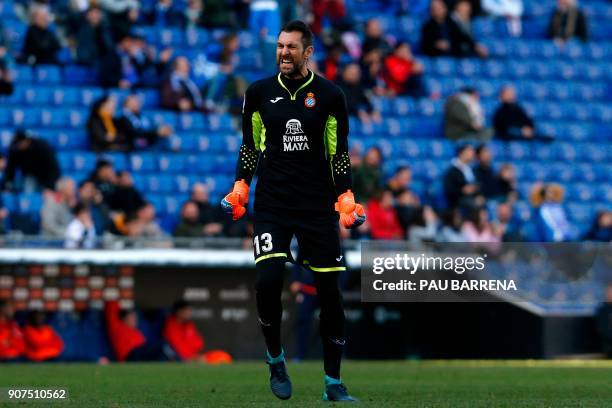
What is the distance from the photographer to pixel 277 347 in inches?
333

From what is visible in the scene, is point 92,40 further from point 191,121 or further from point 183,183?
point 183,183

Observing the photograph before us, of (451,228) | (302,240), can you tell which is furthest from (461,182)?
(302,240)

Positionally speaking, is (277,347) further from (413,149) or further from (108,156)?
(413,149)

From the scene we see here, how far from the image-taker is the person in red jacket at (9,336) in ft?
49.2

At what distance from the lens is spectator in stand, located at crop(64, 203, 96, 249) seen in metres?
15.4

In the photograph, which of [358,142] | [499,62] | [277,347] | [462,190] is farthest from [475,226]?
[277,347]

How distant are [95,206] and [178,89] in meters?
3.34

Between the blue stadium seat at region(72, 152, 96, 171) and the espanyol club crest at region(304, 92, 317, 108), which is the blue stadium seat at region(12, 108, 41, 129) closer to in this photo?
the blue stadium seat at region(72, 152, 96, 171)

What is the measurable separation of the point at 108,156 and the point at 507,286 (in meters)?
5.35

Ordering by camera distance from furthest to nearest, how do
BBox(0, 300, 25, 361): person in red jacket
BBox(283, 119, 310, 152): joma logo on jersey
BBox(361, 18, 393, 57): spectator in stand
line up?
BBox(361, 18, 393, 57): spectator in stand < BBox(0, 300, 25, 361): person in red jacket < BBox(283, 119, 310, 152): joma logo on jersey

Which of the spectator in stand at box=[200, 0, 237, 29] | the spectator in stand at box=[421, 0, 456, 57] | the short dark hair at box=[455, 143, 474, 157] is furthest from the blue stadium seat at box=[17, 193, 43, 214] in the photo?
the spectator in stand at box=[421, 0, 456, 57]

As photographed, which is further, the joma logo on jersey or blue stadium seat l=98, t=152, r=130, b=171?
blue stadium seat l=98, t=152, r=130, b=171

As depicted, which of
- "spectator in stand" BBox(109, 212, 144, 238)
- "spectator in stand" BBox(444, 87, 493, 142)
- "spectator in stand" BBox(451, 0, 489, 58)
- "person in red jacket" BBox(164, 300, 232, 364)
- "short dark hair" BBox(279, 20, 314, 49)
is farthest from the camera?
"spectator in stand" BBox(451, 0, 489, 58)

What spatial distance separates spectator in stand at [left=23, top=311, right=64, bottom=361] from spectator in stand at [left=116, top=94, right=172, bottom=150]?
3.30 m
